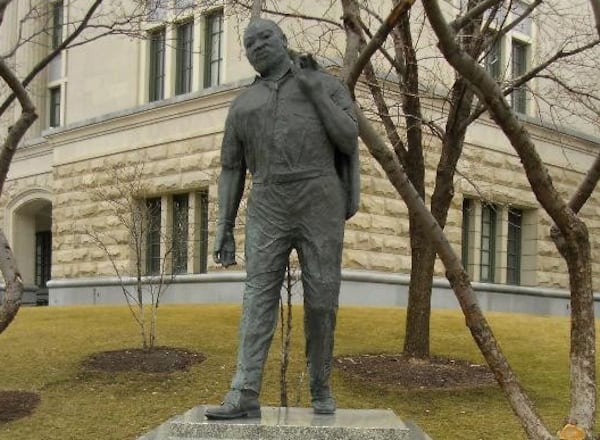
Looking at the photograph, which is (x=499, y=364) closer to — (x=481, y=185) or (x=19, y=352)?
(x=19, y=352)

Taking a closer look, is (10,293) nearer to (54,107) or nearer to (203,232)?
(203,232)

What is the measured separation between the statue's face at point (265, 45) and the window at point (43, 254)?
93.0 feet

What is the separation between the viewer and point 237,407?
17.1 feet

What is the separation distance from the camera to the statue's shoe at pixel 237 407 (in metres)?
5.14

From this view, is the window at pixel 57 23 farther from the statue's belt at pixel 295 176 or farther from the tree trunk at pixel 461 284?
the statue's belt at pixel 295 176

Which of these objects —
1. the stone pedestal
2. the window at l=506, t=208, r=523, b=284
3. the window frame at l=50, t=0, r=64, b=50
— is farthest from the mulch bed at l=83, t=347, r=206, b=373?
the window frame at l=50, t=0, r=64, b=50

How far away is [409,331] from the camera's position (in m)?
12.6

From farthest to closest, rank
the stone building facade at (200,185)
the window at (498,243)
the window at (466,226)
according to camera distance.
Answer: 1. the window at (498,243)
2. the window at (466,226)
3. the stone building facade at (200,185)

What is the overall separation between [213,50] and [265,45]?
17.4 m

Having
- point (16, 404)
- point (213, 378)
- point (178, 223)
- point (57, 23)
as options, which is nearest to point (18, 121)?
point (16, 404)

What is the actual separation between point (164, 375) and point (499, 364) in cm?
562

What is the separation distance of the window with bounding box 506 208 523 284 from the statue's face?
19235 mm

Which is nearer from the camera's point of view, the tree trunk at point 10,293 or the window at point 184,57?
the tree trunk at point 10,293

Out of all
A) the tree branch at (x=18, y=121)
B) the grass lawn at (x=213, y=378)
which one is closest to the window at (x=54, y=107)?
the grass lawn at (x=213, y=378)
